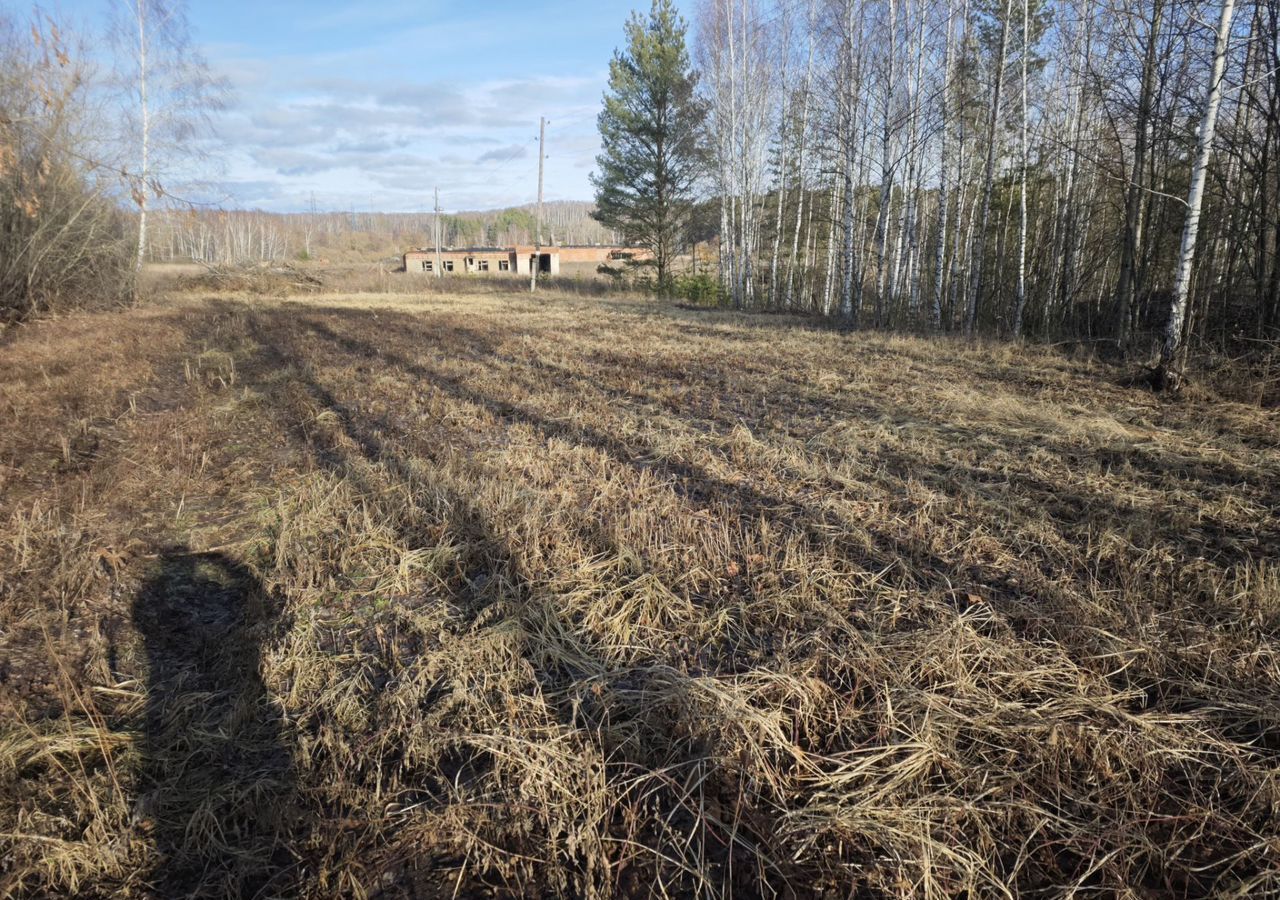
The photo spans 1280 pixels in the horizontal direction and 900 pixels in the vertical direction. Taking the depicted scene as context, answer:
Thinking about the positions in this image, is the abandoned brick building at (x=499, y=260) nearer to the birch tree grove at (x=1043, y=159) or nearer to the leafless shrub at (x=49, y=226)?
the birch tree grove at (x=1043, y=159)

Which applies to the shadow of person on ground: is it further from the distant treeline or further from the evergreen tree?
the distant treeline

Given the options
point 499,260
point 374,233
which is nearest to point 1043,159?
point 499,260

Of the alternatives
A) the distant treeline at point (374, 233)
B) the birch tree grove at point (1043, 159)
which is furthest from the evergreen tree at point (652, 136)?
the distant treeline at point (374, 233)

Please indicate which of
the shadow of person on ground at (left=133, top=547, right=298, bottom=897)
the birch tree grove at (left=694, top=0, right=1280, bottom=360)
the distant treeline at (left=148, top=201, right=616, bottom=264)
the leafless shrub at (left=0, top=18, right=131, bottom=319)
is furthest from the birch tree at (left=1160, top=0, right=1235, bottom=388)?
the distant treeline at (left=148, top=201, right=616, bottom=264)

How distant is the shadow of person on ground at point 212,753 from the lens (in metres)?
1.78

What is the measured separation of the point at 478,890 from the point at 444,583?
1.74 metres

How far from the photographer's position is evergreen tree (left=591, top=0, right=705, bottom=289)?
27.7m

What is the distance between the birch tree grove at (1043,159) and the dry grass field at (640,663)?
5.34 m

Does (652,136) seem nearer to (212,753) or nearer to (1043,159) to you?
(1043,159)

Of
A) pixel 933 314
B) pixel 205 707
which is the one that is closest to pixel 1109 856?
pixel 205 707

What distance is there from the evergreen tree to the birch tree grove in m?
3.51

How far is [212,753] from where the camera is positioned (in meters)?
2.16

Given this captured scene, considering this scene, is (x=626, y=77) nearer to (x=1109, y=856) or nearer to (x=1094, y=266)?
(x=1094, y=266)

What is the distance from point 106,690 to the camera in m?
2.41
